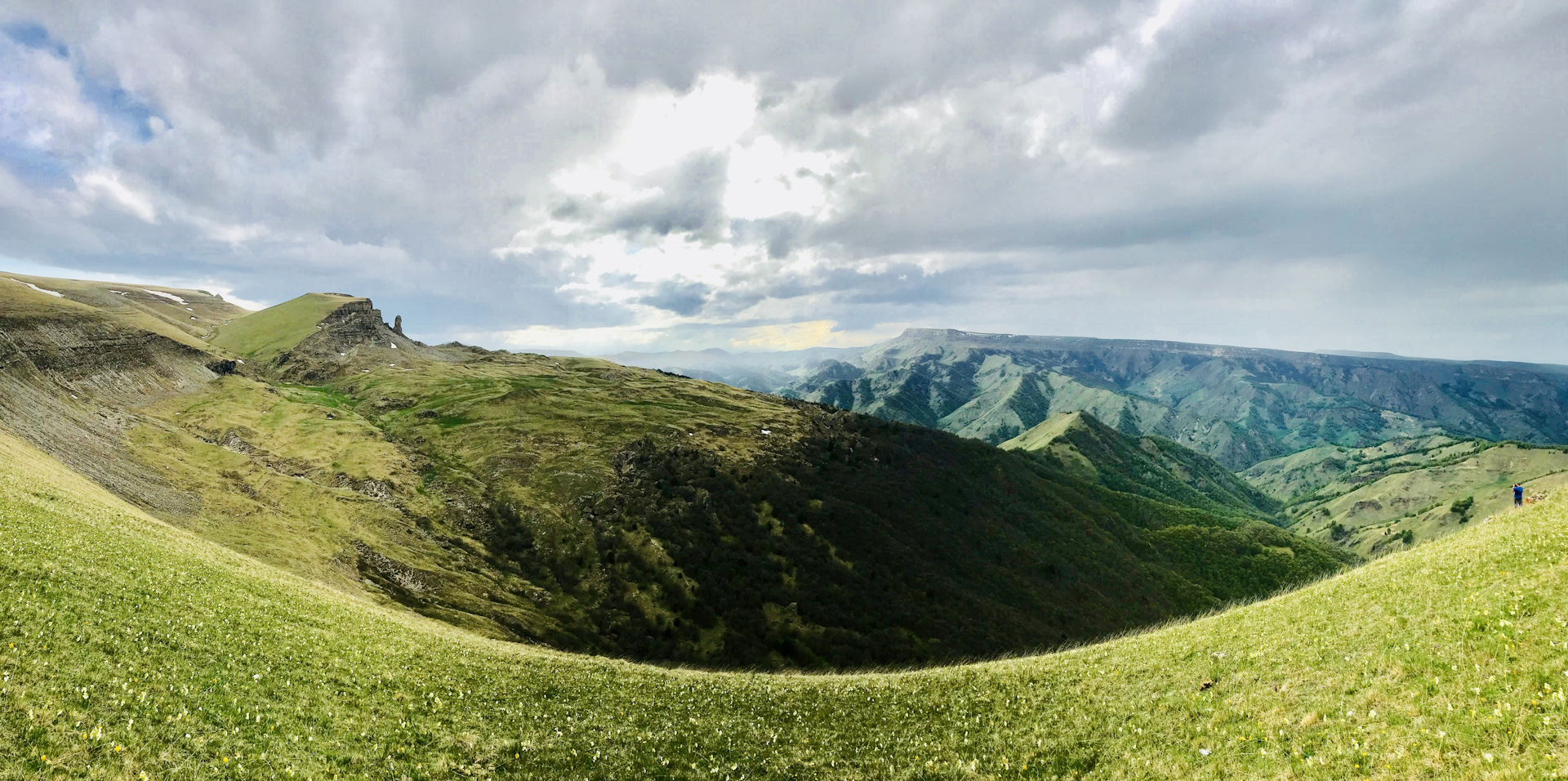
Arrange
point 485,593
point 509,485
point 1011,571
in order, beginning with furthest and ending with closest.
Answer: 1. point 1011,571
2. point 509,485
3. point 485,593

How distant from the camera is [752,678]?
32.8m

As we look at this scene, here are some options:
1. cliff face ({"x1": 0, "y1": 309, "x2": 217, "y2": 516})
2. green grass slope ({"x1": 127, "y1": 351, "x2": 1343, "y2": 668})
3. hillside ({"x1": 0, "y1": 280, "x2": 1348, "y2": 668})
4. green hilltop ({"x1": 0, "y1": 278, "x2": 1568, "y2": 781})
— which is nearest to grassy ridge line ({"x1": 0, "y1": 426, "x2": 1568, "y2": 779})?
green hilltop ({"x1": 0, "y1": 278, "x2": 1568, "y2": 781})

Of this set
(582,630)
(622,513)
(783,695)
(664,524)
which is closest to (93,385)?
(622,513)

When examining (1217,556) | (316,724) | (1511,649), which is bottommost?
(1217,556)

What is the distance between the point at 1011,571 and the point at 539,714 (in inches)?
5048

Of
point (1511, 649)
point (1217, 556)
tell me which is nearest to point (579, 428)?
point (1511, 649)

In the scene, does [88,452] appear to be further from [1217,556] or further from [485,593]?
[1217,556]

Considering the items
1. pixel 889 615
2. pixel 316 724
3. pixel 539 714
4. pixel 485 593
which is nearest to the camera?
pixel 316 724

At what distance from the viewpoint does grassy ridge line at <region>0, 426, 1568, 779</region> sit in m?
15.2

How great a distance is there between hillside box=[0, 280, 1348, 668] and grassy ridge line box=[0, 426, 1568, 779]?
121ft

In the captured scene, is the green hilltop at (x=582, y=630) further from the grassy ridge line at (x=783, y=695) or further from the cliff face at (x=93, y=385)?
the cliff face at (x=93, y=385)

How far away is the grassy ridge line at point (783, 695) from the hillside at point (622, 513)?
36996mm

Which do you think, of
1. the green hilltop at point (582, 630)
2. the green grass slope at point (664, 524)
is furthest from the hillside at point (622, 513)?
the green hilltop at point (582, 630)

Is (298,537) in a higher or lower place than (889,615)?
higher
